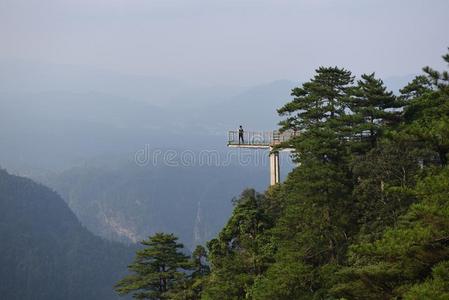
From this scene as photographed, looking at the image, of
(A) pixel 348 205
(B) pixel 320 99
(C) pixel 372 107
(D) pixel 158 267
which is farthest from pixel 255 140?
(A) pixel 348 205

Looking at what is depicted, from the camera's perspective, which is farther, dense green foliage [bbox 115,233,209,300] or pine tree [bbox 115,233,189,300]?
pine tree [bbox 115,233,189,300]

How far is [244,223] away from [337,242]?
6.86 meters

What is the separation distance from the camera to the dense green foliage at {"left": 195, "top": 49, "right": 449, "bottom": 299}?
1625 cm

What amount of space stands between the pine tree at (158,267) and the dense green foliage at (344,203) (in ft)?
15.0

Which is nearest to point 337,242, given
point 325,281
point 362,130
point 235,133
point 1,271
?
point 325,281

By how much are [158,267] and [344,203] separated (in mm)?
15175

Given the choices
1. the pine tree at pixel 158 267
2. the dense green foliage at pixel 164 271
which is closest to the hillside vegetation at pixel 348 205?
the dense green foliage at pixel 164 271

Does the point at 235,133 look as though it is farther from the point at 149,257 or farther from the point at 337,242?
the point at 337,242

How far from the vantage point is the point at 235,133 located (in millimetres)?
48188

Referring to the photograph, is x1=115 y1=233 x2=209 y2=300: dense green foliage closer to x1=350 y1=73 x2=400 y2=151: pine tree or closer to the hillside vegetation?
the hillside vegetation

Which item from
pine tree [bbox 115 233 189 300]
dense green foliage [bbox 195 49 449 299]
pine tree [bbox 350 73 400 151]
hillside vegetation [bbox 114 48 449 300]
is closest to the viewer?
hillside vegetation [bbox 114 48 449 300]

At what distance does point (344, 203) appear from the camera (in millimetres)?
23531

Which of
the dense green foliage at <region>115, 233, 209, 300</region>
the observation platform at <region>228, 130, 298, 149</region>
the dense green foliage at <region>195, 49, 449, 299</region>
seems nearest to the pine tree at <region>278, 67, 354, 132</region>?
the dense green foliage at <region>195, 49, 449, 299</region>

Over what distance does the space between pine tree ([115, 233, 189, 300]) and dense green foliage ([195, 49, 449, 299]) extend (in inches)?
179
